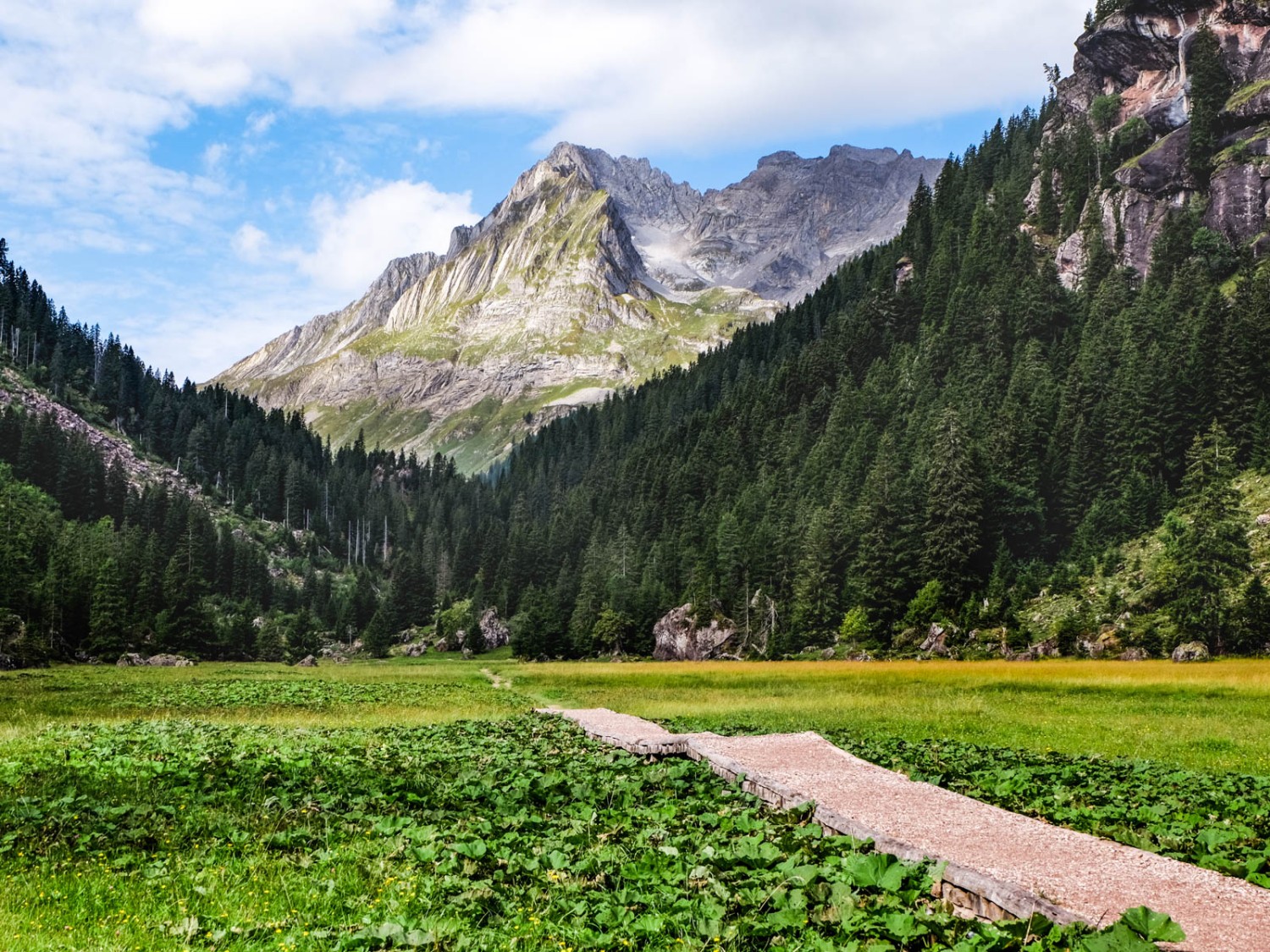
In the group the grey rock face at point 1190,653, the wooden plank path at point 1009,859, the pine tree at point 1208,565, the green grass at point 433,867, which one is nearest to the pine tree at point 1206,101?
the pine tree at point 1208,565

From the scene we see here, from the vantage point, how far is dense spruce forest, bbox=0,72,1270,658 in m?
98.6

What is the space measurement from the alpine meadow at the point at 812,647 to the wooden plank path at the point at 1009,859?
0.24 feet

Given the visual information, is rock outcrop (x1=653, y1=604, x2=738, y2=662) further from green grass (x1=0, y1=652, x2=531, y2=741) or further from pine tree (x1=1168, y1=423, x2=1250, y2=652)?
pine tree (x1=1168, y1=423, x2=1250, y2=652)

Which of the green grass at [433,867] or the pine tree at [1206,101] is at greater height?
the pine tree at [1206,101]

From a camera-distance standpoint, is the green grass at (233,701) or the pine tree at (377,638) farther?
the pine tree at (377,638)

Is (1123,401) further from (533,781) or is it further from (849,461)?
(533,781)

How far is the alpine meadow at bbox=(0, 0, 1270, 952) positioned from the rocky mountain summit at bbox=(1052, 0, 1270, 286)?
690mm

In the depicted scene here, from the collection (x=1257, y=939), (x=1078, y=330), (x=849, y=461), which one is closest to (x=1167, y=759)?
(x=1257, y=939)

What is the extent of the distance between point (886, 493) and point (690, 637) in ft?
110

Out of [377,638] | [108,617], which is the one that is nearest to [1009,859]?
[108,617]

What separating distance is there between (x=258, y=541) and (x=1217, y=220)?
19274 centimetres

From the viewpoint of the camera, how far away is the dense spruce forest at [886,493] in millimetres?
98562

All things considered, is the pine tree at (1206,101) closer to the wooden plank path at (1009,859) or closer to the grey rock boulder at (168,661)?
the wooden plank path at (1009,859)

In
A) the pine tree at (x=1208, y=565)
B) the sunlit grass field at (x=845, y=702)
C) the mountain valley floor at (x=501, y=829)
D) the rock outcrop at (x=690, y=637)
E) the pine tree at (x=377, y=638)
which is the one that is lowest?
the pine tree at (x=377, y=638)
